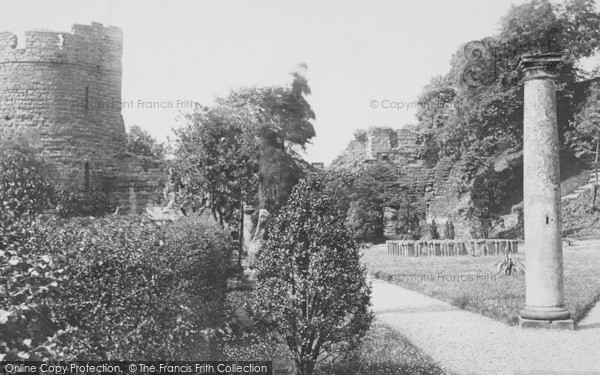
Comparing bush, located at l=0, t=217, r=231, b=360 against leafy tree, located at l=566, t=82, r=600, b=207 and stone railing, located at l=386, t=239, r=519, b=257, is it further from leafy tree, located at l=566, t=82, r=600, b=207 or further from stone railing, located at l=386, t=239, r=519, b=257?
leafy tree, located at l=566, t=82, r=600, b=207

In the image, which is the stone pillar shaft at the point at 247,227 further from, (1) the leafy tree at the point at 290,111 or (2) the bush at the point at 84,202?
(1) the leafy tree at the point at 290,111

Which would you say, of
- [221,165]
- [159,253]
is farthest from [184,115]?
[159,253]

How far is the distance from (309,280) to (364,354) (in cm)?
218

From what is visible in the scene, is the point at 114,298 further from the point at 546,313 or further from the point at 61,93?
the point at 61,93

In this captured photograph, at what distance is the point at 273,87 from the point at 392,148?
306 inches

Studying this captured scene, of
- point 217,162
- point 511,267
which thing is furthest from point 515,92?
point 217,162

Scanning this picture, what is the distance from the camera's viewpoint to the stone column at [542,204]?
8711 millimetres

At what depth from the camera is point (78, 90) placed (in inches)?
850

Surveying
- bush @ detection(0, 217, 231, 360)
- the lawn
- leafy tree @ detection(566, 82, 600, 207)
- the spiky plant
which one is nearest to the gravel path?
the lawn

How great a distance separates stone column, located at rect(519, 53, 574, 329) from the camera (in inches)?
343

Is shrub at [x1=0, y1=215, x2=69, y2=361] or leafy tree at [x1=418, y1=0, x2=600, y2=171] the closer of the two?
shrub at [x1=0, y1=215, x2=69, y2=361]

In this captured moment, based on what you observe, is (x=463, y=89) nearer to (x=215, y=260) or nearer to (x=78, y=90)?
(x=78, y=90)

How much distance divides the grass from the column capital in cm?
445

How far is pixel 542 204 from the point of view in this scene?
29.1ft
